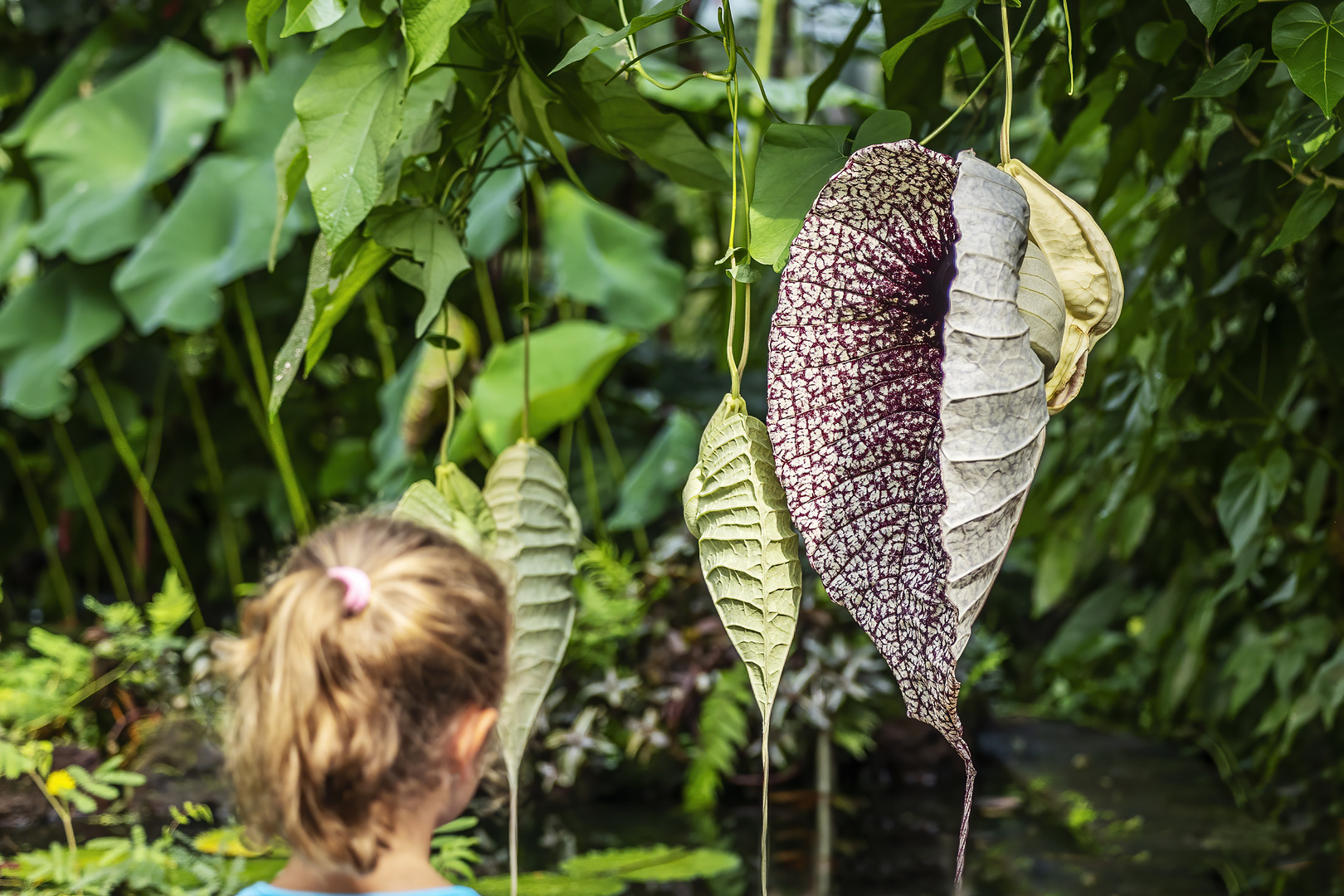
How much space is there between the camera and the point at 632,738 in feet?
7.20

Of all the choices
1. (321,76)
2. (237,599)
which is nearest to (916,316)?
(321,76)

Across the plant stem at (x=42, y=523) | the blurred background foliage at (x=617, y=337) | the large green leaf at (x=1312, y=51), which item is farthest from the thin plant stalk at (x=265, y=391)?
the large green leaf at (x=1312, y=51)

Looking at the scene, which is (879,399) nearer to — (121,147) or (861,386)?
(861,386)

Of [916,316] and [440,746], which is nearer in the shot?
[916,316]

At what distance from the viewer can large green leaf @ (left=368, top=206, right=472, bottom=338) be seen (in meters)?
0.63

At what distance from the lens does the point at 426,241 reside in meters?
0.64

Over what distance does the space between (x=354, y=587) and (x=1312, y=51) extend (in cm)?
57

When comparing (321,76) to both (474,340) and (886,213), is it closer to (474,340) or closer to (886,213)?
(886,213)

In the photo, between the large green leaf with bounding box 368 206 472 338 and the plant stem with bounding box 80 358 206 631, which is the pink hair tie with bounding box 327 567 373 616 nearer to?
the large green leaf with bounding box 368 206 472 338

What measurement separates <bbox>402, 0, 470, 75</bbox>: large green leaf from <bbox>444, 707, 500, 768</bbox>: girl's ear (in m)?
0.38

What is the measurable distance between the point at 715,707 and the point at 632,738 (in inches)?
6.9

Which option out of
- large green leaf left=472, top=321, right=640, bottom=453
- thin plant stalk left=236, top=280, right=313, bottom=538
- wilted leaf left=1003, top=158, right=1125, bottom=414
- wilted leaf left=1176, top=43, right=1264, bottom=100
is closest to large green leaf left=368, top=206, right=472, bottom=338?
wilted leaf left=1003, top=158, right=1125, bottom=414

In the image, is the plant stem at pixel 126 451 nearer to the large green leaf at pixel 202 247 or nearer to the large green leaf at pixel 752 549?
the large green leaf at pixel 202 247

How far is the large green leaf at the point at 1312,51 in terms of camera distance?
55 centimetres
